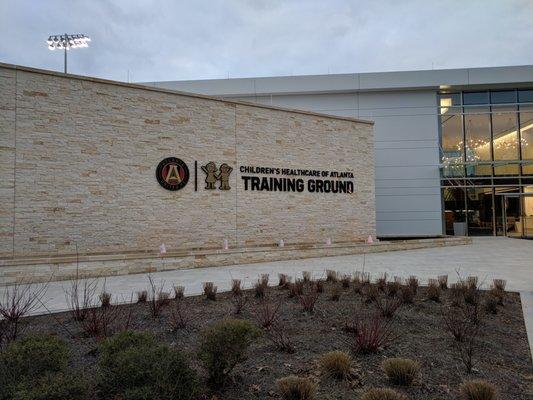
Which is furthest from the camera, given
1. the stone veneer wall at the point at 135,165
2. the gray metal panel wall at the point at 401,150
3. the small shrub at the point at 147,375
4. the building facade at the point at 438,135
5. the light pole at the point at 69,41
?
the light pole at the point at 69,41

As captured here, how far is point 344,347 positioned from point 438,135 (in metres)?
23.4

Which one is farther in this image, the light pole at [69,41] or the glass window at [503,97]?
the light pole at [69,41]

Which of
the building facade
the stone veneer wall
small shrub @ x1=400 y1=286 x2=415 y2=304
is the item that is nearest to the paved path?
small shrub @ x1=400 y1=286 x2=415 y2=304

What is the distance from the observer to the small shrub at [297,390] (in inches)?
149

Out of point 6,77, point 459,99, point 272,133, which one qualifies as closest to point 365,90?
point 459,99

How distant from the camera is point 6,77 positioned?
13.0 metres

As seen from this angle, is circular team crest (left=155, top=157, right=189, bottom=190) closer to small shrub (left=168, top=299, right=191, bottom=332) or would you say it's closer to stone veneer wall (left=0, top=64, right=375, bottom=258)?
stone veneer wall (left=0, top=64, right=375, bottom=258)

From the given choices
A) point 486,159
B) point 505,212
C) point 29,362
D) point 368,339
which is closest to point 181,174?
point 368,339

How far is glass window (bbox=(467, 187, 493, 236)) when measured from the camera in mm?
25828

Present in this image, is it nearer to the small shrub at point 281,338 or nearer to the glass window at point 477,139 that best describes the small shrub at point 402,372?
the small shrub at point 281,338

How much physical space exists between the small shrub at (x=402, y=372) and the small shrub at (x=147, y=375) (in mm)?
2038

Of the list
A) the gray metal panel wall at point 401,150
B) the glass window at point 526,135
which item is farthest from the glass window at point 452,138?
the glass window at point 526,135

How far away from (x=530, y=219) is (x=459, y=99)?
8.72 m

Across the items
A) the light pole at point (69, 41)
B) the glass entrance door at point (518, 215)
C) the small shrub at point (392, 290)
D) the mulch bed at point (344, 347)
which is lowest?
the mulch bed at point (344, 347)
